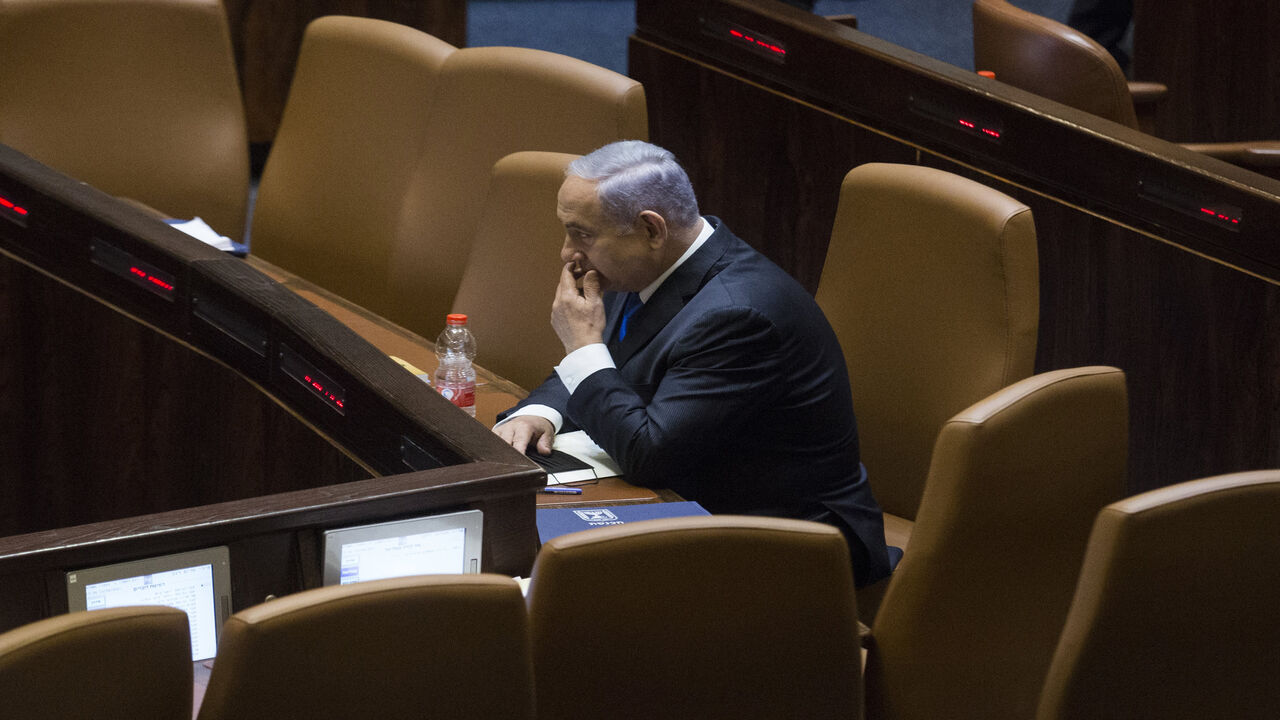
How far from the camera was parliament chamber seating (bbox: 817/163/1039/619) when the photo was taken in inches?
90.5

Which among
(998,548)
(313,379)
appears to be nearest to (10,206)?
(313,379)

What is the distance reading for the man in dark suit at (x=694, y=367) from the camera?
2.19 m

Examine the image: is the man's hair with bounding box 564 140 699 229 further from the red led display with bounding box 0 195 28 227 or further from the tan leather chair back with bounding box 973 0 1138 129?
the tan leather chair back with bounding box 973 0 1138 129

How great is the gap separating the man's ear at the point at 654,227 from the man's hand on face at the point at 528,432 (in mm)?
319

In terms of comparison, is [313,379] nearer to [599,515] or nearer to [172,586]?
[599,515]

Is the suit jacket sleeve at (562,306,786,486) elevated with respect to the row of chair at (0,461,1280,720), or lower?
lower

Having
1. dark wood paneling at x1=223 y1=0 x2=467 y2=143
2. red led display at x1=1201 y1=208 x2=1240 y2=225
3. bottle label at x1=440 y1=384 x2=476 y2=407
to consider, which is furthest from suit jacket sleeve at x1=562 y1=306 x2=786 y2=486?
dark wood paneling at x1=223 y1=0 x2=467 y2=143

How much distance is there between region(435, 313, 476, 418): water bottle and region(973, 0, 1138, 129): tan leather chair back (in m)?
1.47

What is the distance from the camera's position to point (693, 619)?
55.8 inches

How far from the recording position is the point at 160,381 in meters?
2.60

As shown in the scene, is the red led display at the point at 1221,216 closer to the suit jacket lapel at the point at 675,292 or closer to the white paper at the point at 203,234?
the suit jacket lapel at the point at 675,292

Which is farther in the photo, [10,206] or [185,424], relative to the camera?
[10,206]

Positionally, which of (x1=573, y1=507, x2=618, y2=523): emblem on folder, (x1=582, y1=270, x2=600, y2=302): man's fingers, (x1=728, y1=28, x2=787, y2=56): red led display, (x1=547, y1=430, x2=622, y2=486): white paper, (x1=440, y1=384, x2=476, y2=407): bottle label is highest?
(x1=728, y1=28, x2=787, y2=56): red led display

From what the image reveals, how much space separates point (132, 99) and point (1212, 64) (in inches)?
112
